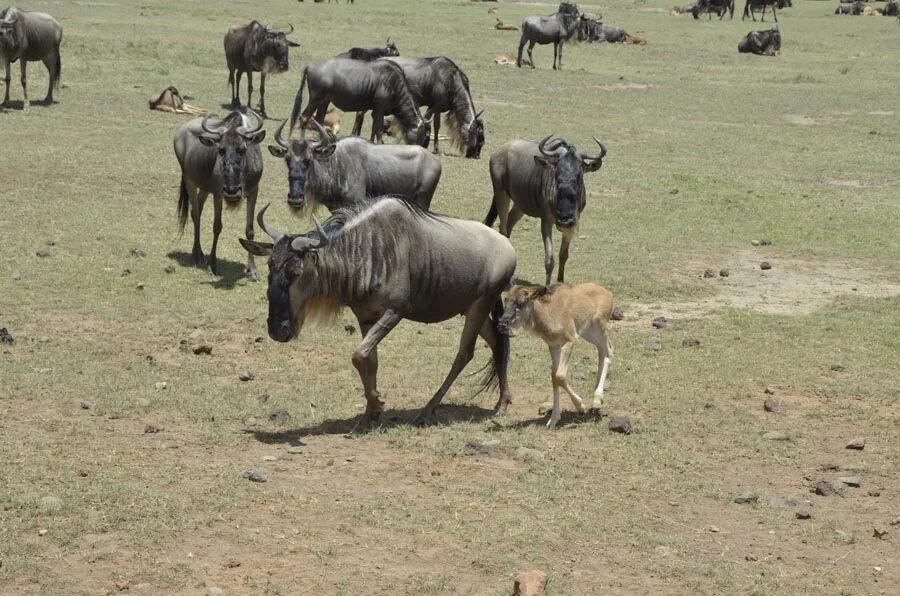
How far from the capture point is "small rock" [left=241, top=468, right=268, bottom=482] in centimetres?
816

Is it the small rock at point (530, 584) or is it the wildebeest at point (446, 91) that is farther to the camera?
the wildebeest at point (446, 91)

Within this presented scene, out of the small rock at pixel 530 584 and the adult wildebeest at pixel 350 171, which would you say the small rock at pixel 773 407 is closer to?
the small rock at pixel 530 584

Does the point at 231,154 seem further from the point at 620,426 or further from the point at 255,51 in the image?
the point at 255,51

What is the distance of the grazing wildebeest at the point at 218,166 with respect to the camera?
1382 cm

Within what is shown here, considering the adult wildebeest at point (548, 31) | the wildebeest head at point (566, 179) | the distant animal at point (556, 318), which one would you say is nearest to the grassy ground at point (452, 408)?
the distant animal at point (556, 318)

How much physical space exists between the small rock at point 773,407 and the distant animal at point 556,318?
143 centimetres

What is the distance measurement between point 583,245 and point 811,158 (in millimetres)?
8320

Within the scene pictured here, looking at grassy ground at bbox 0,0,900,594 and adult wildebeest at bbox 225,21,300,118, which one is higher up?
adult wildebeest at bbox 225,21,300,118

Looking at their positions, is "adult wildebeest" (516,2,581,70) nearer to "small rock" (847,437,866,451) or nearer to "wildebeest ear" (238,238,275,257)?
"wildebeest ear" (238,238,275,257)

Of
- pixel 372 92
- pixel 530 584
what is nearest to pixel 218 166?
pixel 372 92

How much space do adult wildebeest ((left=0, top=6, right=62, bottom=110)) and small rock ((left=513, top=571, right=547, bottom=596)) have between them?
18.4m

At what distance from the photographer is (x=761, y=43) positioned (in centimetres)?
4106

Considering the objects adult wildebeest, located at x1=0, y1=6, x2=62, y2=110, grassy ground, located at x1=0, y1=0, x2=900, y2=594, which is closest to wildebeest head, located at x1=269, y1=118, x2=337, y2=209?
grassy ground, located at x1=0, y1=0, x2=900, y2=594

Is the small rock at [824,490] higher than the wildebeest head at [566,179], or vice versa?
the wildebeest head at [566,179]
